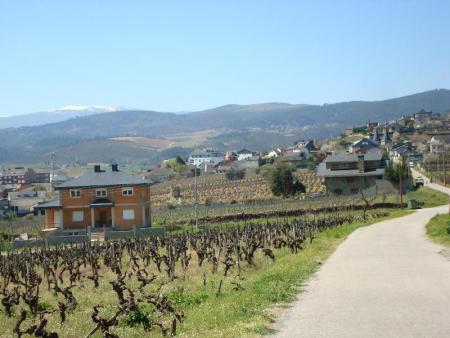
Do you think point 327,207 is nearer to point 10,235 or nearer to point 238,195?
point 10,235

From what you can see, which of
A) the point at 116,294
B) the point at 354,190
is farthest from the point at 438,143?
the point at 116,294

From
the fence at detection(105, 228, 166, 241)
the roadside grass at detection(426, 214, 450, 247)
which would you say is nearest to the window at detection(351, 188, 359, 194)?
the fence at detection(105, 228, 166, 241)

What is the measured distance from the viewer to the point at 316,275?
1977 centimetres

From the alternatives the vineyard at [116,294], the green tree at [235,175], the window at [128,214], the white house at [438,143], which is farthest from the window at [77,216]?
the white house at [438,143]

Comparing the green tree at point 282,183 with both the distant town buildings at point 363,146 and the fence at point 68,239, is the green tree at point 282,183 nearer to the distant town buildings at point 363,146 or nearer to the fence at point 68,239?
the fence at point 68,239

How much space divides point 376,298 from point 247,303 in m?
2.47

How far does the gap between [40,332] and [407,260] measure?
1459cm

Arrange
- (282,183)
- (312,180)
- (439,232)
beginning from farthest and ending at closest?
(312,180)
(282,183)
(439,232)

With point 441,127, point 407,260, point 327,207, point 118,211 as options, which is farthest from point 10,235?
point 441,127

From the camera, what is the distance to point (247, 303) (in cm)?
1452

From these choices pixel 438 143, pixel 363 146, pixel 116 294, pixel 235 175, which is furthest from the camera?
pixel 363 146

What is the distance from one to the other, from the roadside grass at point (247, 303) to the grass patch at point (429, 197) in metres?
42.1

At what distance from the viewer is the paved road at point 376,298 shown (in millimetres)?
11555

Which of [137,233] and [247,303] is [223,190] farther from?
[247,303]
